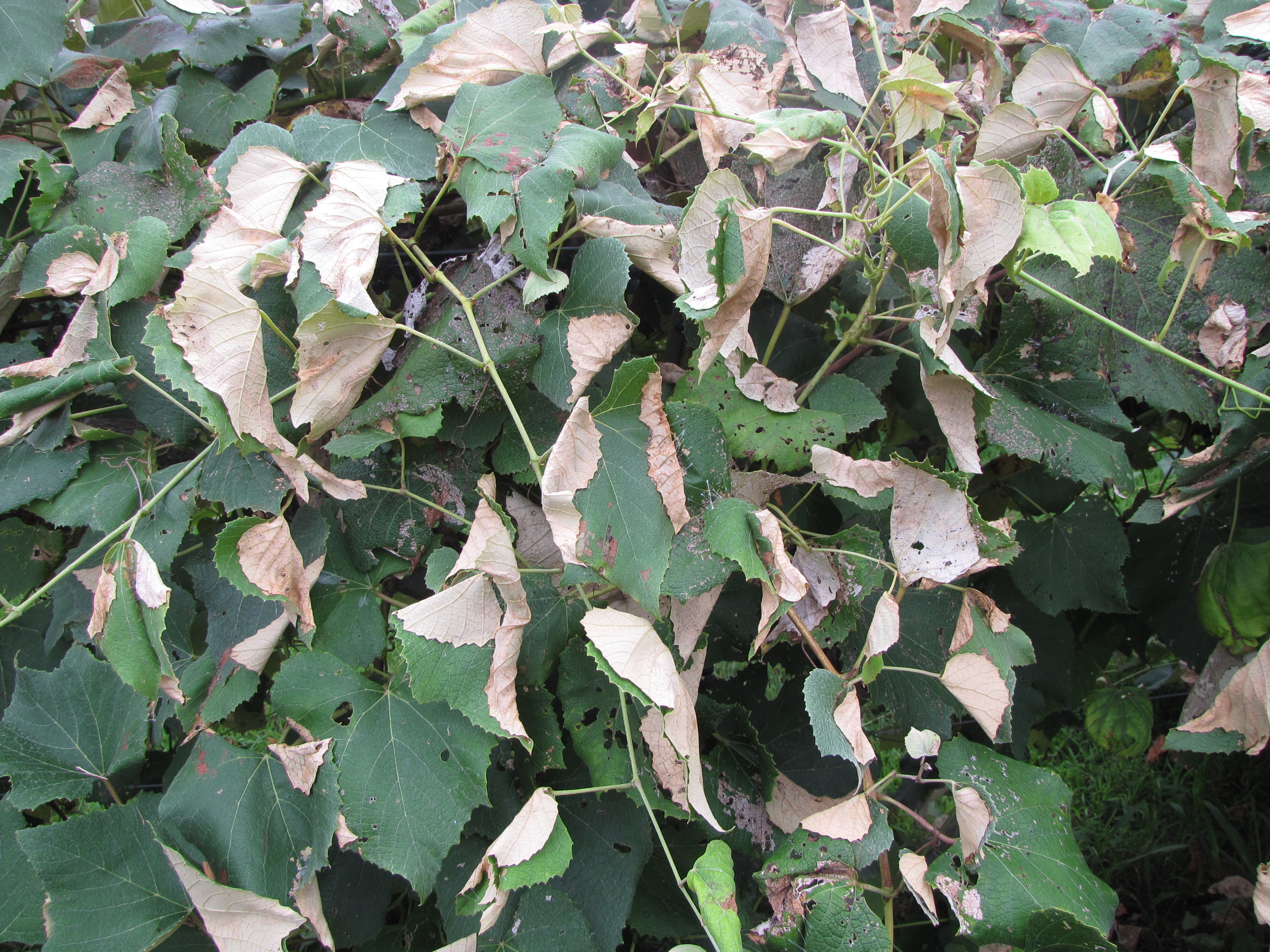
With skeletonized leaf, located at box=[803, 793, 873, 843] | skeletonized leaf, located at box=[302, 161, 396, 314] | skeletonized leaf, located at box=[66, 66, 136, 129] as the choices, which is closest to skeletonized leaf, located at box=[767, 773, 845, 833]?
skeletonized leaf, located at box=[803, 793, 873, 843]

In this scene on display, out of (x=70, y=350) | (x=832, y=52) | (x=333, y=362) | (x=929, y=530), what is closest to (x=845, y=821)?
(x=929, y=530)

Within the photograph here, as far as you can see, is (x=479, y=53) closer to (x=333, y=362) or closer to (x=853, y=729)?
(x=333, y=362)

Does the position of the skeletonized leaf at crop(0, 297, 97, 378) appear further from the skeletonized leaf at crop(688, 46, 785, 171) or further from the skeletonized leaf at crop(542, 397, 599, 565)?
the skeletonized leaf at crop(688, 46, 785, 171)

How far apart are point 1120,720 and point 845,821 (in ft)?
4.15

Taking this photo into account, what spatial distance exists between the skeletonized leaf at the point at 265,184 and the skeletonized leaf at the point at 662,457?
0.52 meters

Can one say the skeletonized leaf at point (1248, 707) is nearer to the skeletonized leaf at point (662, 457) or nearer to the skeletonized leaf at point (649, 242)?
the skeletonized leaf at point (662, 457)

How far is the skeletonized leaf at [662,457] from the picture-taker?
Result: 34.4 inches

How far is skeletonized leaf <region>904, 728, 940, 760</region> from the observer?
882 mm

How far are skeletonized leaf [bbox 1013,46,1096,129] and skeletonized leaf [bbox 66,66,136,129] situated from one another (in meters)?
1.30

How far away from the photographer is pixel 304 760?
0.91 meters

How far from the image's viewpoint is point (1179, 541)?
153 centimetres

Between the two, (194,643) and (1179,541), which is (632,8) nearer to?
(194,643)

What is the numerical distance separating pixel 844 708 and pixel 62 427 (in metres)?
1.06

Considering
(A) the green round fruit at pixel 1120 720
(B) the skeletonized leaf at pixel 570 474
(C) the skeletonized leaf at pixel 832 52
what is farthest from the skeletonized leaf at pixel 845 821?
(A) the green round fruit at pixel 1120 720
